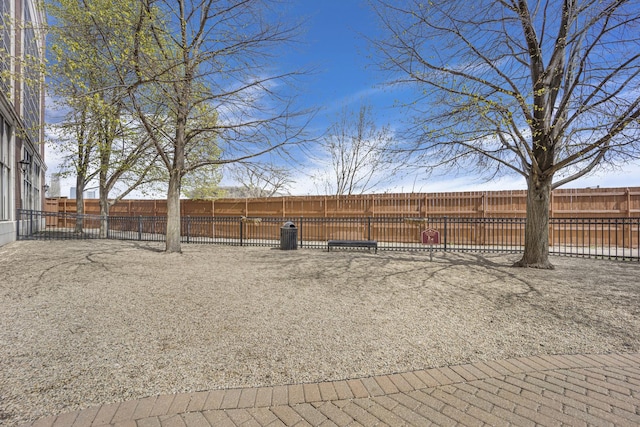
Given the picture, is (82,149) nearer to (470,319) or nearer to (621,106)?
(470,319)

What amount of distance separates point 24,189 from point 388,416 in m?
18.4

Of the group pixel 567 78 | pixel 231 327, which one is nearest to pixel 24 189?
pixel 231 327

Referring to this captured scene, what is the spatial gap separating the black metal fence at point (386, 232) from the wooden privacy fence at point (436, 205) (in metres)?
0.55

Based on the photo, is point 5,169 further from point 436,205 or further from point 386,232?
point 436,205

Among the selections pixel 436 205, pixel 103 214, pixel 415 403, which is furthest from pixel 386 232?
pixel 103 214

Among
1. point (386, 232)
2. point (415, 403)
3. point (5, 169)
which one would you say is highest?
point (5, 169)

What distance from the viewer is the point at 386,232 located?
1521 centimetres

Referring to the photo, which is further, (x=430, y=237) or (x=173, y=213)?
(x=173, y=213)

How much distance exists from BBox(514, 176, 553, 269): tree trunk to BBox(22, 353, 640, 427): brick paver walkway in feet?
16.2

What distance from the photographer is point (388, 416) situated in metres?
2.30

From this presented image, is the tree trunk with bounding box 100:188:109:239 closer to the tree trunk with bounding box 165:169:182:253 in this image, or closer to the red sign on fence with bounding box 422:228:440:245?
the tree trunk with bounding box 165:169:182:253

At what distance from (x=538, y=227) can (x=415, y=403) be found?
22.1ft

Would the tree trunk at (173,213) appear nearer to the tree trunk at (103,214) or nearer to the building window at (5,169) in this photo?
the building window at (5,169)

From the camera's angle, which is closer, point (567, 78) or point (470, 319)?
point (470, 319)
